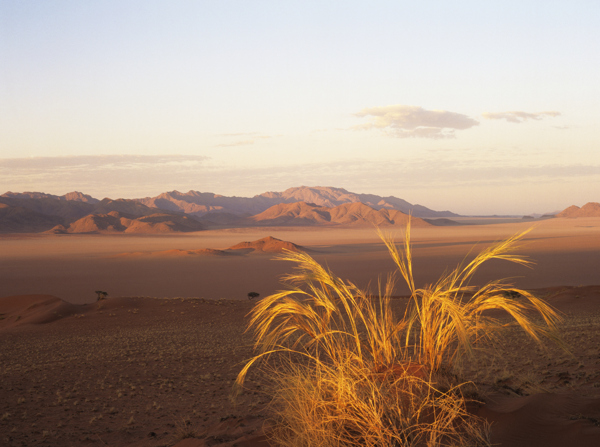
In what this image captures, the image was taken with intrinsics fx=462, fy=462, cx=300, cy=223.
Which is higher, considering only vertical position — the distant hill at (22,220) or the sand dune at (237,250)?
the distant hill at (22,220)

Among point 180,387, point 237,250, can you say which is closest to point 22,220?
point 237,250

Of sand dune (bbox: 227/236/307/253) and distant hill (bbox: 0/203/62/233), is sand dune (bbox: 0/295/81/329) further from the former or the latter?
distant hill (bbox: 0/203/62/233)

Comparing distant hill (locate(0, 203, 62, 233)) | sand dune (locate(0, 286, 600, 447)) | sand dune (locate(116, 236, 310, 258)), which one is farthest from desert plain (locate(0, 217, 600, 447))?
distant hill (locate(0, 203, 62, 233))

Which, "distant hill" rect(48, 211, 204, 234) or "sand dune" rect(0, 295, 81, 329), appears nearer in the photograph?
"sand dune" rect(0, 295, 81, 329)

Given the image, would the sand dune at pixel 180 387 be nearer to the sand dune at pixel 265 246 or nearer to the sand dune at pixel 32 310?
the sand dune at pixel 32 310

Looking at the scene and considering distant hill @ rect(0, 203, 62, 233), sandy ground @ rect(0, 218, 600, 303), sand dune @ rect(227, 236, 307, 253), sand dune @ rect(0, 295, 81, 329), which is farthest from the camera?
distant hill @ rect(0, 203, 62, 233)

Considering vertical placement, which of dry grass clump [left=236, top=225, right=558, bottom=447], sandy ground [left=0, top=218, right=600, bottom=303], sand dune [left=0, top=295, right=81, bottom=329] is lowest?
sandy ground [left=0, top=218, right=600, bottom=303]

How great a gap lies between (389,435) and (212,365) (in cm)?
934

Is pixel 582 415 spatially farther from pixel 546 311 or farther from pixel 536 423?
pixel 546 311

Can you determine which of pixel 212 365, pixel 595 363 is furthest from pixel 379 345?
pixel 212 365

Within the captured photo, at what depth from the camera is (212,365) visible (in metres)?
12.9

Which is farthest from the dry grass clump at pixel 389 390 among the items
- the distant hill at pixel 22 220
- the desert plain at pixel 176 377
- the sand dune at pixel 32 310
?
the distant hill at pixel 22 220

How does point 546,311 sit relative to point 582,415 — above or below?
above

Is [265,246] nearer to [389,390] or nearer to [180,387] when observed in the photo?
[180,387]
